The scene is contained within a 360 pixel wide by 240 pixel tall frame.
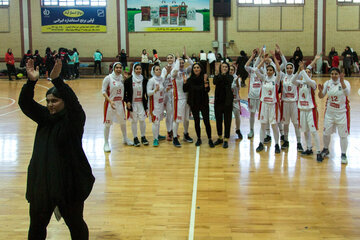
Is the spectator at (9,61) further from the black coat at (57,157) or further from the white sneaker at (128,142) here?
the black coat at (57,157)

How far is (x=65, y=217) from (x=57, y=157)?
0.55 meters

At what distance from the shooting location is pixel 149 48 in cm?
2664

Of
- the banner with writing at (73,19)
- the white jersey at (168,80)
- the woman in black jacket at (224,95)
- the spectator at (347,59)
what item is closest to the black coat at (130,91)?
the white jersey at (168,80)

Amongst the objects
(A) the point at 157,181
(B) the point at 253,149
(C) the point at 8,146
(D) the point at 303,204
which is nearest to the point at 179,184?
(A) the point at 157,181

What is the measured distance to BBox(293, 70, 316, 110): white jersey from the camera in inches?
300

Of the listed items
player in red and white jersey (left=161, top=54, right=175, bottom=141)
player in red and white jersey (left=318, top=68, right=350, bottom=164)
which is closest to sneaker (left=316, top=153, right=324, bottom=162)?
player in red and white jersey (left=318, top=68, right=350, bottom=164)

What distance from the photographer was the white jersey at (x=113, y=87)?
8.28 m

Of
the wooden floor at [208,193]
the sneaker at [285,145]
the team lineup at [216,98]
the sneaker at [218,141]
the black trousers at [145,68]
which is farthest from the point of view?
the black trousers at [145,68]

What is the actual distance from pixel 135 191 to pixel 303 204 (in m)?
2.35

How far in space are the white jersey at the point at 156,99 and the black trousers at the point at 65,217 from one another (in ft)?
17.4

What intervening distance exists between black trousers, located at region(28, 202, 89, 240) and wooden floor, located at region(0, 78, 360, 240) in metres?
1.04

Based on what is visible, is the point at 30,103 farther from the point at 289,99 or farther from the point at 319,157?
the point at 289,99

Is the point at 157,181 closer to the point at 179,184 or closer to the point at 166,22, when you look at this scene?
the point at 179,184

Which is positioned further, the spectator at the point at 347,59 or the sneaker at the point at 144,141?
the spectator at the point at 347,59
